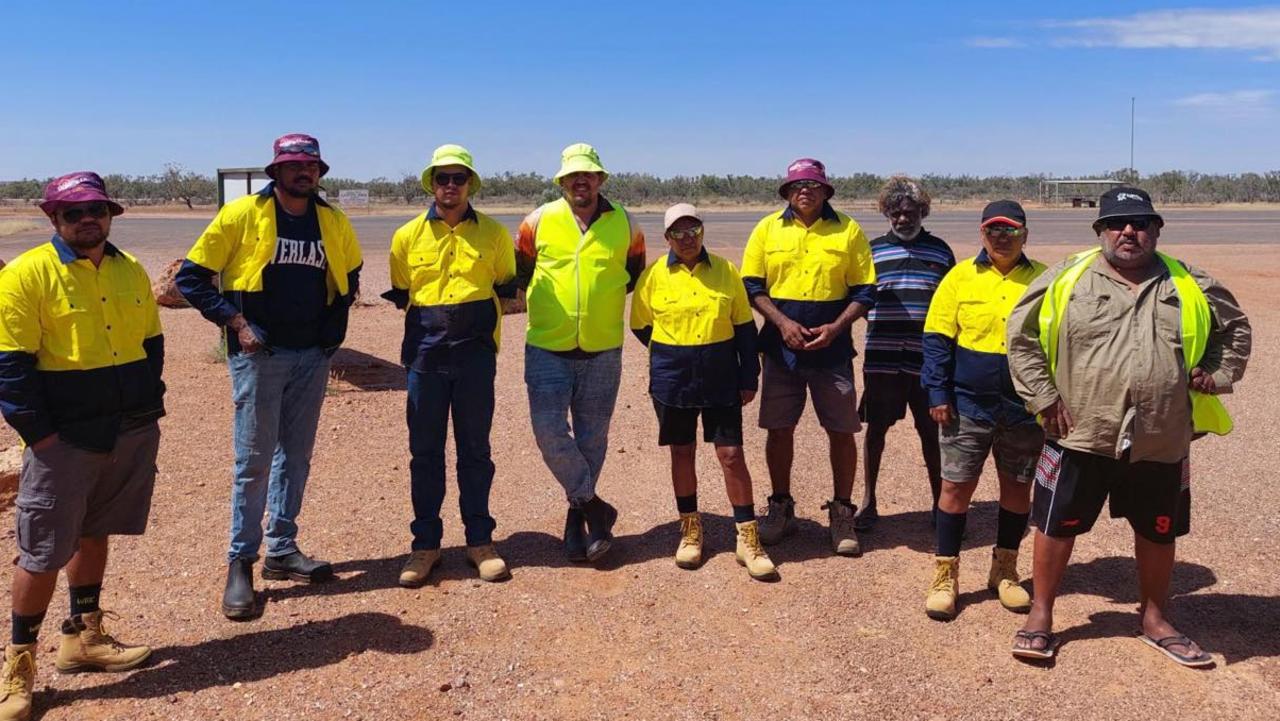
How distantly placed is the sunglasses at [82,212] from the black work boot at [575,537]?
267 centimetres

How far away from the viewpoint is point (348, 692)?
396 centimetres

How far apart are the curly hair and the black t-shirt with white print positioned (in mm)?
2908

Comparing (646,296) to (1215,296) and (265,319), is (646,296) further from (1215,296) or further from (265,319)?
(1215,296)

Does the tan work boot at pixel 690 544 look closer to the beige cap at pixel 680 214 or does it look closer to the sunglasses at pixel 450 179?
the beige cap at pixel 680 214

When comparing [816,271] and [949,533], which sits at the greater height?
[816,271]

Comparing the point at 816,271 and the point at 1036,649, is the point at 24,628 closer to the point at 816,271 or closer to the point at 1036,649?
the point at 816,271

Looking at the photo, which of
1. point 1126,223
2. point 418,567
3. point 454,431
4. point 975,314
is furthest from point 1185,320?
point 418,567

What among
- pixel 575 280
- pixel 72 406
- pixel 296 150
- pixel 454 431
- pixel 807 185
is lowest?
pixel 454 431

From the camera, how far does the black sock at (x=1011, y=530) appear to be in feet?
15.8

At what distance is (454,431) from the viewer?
Answer: 517 cm

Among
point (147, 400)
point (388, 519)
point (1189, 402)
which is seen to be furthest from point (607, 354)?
point (1189, 402)

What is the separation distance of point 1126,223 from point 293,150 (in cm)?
352

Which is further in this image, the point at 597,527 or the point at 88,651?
the point at 597,527

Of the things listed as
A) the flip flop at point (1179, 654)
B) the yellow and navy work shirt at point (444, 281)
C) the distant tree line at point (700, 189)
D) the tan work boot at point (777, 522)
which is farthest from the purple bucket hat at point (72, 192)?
the distant tree line at point (700, 189)
